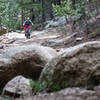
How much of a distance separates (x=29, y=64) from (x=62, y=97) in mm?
2814

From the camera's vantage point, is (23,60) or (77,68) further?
(23,60)

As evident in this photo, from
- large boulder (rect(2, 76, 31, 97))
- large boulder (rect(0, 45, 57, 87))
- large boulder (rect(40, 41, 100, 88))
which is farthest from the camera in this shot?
large boulder (rect(0, 45, 57, 87))

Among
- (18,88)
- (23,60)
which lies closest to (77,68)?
(18,88)

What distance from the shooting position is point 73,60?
3730 mm

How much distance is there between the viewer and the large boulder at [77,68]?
11.4ft

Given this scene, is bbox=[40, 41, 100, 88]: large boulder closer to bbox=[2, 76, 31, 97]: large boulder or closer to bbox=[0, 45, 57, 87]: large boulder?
bbox=[2, 76, 31, 97]: large boulder

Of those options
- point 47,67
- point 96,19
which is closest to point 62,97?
point 47,67

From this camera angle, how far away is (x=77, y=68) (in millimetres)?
3656

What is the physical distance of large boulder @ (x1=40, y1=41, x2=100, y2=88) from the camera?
348 centimetres

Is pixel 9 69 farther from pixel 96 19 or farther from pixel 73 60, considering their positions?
pixel 96 19

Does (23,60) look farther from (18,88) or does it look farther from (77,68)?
(77,68)

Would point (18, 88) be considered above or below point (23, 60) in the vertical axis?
below

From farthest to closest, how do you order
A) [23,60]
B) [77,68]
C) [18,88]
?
[23,60], [18,88], [77,68]

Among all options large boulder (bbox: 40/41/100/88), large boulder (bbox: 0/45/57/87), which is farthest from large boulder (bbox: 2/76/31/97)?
large boulder (bbox: 0/45/57/87)
